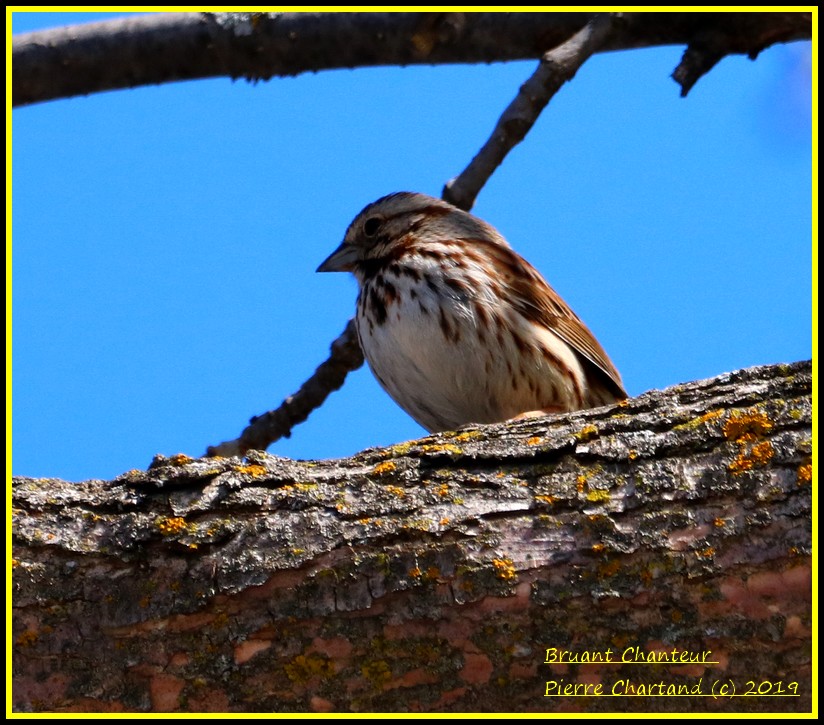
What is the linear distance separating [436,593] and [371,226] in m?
2.90

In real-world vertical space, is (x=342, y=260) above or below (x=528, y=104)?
below

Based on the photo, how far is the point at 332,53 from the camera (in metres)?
4.71

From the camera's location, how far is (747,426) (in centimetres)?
308

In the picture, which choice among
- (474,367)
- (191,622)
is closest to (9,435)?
(191,622)

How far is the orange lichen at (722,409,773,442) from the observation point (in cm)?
306

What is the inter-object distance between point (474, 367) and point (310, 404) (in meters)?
0.72

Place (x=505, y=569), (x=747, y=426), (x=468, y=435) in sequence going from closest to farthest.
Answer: (x=505, y=569), (x=747, y=426), (x=468, y=435)

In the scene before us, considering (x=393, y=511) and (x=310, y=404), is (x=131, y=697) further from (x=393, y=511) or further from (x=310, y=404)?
(x=310, y=404)

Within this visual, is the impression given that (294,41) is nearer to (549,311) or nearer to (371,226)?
(371,226)

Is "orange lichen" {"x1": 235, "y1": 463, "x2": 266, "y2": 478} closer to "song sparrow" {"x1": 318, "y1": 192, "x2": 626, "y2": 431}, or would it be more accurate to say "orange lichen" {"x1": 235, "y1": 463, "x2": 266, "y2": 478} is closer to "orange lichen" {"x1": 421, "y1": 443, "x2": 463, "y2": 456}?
"orange lichen" {"x1": 421, "y1": 443, "x2": 463, "y2": 456}

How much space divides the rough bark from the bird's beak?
2536 millimetres

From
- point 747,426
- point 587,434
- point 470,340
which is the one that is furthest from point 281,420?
point 747,426

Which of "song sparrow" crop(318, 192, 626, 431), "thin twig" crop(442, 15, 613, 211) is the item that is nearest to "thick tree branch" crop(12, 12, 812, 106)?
"thin twig" crop(442, 15, 613, 211)

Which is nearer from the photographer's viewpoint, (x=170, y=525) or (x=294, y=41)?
(x=170, y=525)
